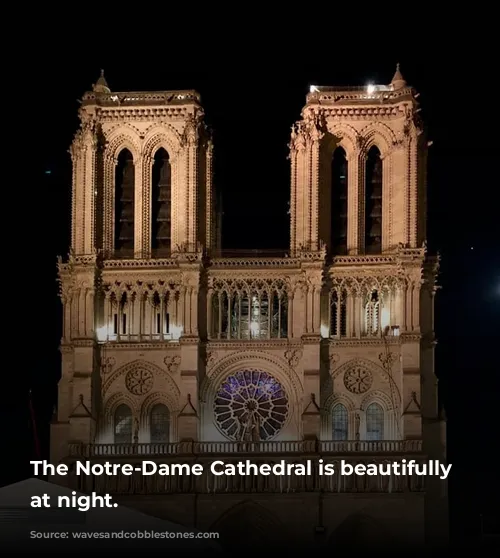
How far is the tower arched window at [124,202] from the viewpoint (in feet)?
303

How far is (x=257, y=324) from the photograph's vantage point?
91312mm

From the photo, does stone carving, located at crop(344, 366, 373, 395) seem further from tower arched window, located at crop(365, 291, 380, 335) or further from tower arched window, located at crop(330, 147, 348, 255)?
tower arched window, located at crop(330, 147, 348, 255)

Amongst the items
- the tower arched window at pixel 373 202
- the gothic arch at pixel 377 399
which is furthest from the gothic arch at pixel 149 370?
the tower arched window at pixel 373 202

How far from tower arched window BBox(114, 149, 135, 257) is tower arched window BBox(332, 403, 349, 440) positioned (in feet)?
35.7

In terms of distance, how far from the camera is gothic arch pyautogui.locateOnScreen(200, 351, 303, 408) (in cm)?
9044

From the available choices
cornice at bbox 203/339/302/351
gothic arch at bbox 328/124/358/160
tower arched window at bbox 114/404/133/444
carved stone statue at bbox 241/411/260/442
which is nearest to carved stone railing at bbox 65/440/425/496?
carved stone statue at bbox 241/411/260/442

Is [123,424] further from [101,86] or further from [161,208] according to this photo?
[101,86]

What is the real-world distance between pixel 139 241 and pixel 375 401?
11.7m

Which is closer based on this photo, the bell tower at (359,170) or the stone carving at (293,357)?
the stone carving at (293,357)

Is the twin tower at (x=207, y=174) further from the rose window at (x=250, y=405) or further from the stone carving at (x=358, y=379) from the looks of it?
the rose window at (x=250, y=405)

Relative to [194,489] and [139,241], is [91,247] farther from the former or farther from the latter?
[194,489]

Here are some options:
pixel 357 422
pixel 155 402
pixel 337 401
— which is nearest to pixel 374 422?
pixel 357 422

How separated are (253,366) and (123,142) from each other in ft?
35.7

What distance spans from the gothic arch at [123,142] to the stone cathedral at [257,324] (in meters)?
0.07
